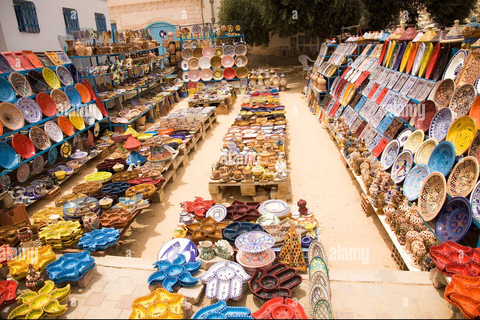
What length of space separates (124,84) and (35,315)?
9.38m

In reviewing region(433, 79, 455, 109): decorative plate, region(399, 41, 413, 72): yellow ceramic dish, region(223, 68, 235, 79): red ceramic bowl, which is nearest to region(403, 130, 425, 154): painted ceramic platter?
region(433, 79, 455, 109): decorative plate

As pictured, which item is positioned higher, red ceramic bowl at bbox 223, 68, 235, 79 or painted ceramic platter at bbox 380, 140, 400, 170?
red ceramic bowl at bbox 223, 68, 235, 79

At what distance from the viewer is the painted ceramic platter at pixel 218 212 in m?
4.51

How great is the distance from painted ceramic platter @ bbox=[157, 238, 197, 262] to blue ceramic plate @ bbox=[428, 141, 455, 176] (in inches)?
121

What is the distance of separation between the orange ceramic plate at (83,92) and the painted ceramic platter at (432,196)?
775 cm

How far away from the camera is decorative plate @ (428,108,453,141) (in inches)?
167

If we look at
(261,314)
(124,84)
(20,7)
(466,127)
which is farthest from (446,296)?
(124,84)

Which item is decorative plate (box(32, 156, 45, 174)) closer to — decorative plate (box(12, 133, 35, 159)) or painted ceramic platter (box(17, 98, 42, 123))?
decorative plate (box(12, 133, 35, 159))

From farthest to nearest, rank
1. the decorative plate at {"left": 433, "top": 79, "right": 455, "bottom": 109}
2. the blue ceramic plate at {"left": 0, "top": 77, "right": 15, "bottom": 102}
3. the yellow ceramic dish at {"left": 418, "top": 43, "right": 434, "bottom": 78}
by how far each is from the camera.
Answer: the blue ceramic plate at {"left": 0, "top": 77, "right": 15, "bottom": 102} < the yellow ceramic dish at {"left": 418, "top": 43, "right": 434, "bottom": 78} < the decorative plate at {"left": 433, "top": 79, "right": 455, "bottom": 109}

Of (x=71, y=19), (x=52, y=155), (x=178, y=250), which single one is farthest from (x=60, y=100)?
(x=178, y=250)

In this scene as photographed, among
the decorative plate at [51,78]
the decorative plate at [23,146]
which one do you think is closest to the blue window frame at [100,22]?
the decorative plate at [51,78]

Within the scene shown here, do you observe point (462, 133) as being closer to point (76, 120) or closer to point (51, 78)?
point (76, 120)

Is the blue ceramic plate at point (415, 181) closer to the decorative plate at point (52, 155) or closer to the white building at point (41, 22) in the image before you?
the decorative plate at point (52, 155)

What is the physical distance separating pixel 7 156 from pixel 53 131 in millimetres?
1227
